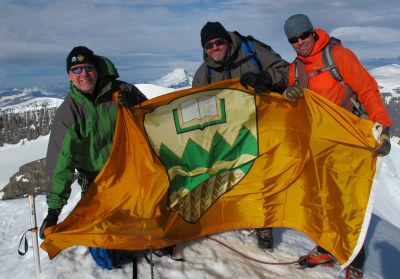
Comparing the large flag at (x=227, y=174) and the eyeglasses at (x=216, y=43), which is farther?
the eyeglasses at (x=216, y=43)

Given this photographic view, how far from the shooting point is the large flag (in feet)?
15.2

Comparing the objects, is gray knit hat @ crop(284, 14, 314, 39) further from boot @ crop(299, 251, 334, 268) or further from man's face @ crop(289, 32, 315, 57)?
boot @ crop(299, 251, 334, 268)

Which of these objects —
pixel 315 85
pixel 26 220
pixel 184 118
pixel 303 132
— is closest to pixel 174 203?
pixel 184 118

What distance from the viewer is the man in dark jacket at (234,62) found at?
5141 mm

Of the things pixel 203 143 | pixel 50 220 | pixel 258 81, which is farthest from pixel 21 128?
pixel 258 81

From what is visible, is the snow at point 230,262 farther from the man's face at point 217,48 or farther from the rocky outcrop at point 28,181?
the rocky outcrop at point 28,181

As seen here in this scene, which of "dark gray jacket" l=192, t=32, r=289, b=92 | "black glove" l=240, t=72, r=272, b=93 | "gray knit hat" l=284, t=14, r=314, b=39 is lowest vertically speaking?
"black glove" l=240, t=72, r=272, b=93

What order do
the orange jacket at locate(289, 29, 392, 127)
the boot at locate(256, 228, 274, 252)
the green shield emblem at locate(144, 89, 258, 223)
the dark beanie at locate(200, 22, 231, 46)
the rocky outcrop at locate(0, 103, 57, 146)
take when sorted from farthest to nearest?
1. the rocky outcrop at locate(0, 103, 57, 146)
2. the boot at locate(256, 228, 274, 252)
3. the green shield emblem at locate(144, 89, 258, 223)
4. the dark beanie at locate(200, 22, 231, 46)
5. the orange jacket at locate(289, 29, 392, 127)

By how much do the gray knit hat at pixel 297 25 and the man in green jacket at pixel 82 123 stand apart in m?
2.26

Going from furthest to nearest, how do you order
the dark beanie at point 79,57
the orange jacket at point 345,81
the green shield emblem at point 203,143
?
the green shield emblem at point 203,143 < the dark beanie at point 79,57 < the orange jacket at point 345,81

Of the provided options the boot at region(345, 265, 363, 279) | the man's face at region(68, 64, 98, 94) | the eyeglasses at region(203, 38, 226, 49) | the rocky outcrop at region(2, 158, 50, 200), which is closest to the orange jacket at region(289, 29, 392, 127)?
the eyeglasses at region(203, 38, 226, 49)

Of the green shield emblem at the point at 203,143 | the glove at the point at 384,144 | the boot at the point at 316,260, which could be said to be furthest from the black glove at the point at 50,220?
the glove at the point at 384,144

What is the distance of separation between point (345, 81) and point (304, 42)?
29.1 inches

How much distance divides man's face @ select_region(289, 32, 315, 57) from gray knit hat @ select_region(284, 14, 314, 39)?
0.21 ft
